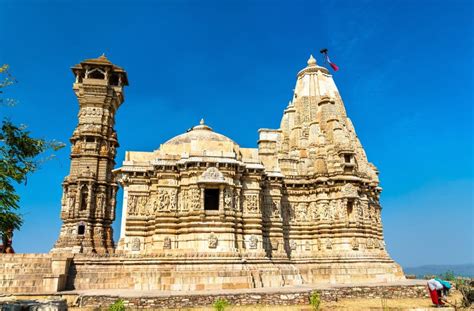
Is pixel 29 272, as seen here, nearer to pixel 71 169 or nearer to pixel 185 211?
pixel 185 211

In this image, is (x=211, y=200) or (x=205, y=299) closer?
(x=205, y=299)

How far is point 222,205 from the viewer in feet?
68.2

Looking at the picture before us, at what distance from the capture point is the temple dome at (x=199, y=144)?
73.4 feet

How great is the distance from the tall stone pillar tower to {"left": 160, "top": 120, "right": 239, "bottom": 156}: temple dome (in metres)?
7.37

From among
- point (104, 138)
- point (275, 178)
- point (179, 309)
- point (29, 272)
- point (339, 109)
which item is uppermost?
point (339, 109)

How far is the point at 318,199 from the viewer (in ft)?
85.1

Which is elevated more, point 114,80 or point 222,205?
point 114,80

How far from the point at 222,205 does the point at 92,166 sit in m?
12.9

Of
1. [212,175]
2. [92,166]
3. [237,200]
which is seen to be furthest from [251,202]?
[92,166]

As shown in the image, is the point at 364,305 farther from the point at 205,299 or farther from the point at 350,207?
the point at 350,207

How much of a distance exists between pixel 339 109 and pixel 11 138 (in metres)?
26.2

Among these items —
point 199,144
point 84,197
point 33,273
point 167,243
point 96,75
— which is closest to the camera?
point 33,273

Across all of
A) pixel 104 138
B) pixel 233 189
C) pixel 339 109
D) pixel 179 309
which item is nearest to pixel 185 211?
pixel 233 189

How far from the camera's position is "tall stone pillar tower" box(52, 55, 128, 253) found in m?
26.6
